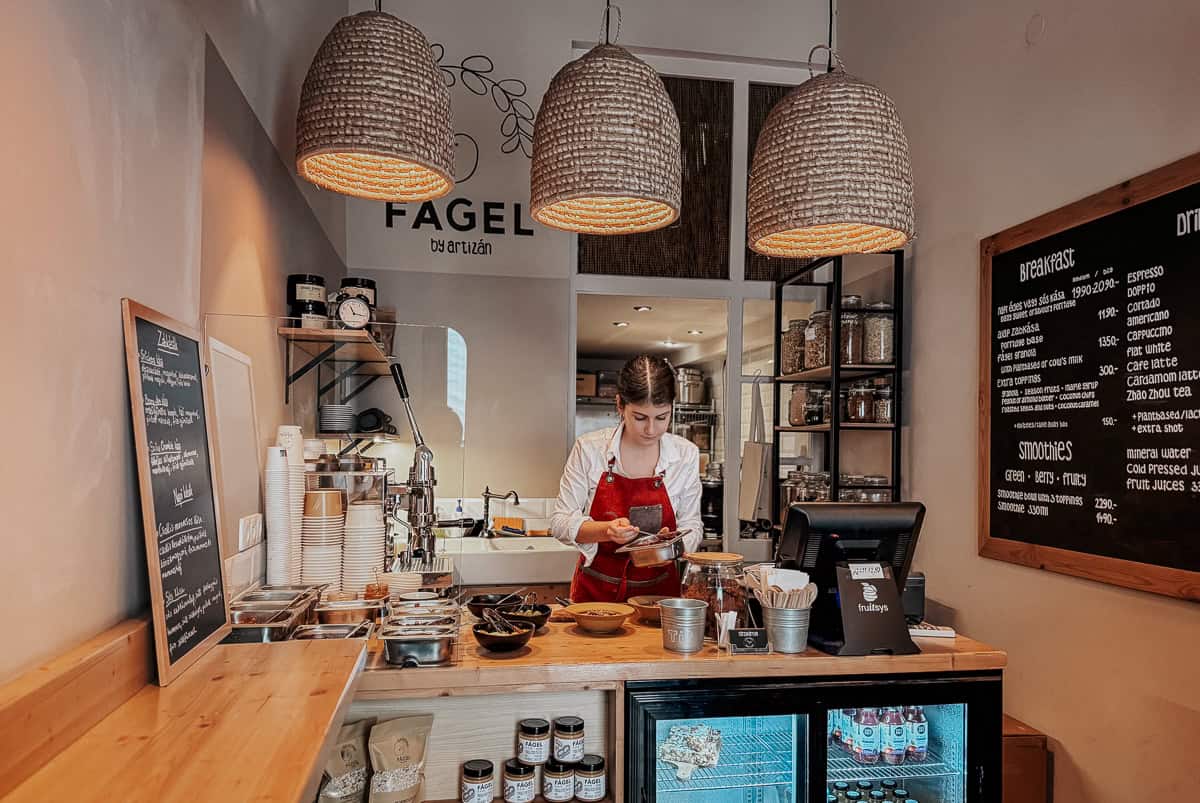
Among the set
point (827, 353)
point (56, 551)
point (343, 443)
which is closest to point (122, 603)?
point (56, 551)

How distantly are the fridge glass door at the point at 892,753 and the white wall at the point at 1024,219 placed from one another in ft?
2.13

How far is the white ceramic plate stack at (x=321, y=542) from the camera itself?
2.34m

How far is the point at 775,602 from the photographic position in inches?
78.5

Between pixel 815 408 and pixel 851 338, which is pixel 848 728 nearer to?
pixel 851 338

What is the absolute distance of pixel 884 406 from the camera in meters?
3.56

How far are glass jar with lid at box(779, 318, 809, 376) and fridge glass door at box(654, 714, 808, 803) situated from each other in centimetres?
219

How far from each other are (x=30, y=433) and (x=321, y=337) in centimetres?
131

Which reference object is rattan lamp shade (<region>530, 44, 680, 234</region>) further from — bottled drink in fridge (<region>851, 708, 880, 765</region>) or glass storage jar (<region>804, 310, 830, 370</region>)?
glass storage jar (<region>804, 310, 830, 370</region>)

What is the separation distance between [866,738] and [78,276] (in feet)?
6.50

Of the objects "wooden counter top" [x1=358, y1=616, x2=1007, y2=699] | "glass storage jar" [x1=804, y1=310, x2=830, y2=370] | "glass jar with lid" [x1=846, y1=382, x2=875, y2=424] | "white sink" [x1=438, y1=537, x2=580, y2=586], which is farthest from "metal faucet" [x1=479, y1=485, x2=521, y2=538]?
"wooden counter top" [x1=358, y1=616, x2=1007, y2=699]

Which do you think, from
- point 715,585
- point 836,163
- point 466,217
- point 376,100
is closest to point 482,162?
point 466,217

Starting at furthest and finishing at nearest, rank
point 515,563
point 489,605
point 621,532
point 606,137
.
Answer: point 515,563 < point 621,532 < point 489,605 < point 606,137

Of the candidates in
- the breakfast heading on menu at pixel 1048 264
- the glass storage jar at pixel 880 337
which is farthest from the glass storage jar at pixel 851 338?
the breakfast heading on menu at pixel 1048 264

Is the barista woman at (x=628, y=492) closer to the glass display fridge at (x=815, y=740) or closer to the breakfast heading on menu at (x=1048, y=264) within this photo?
the glass display fridge at (x=815, y=740)
